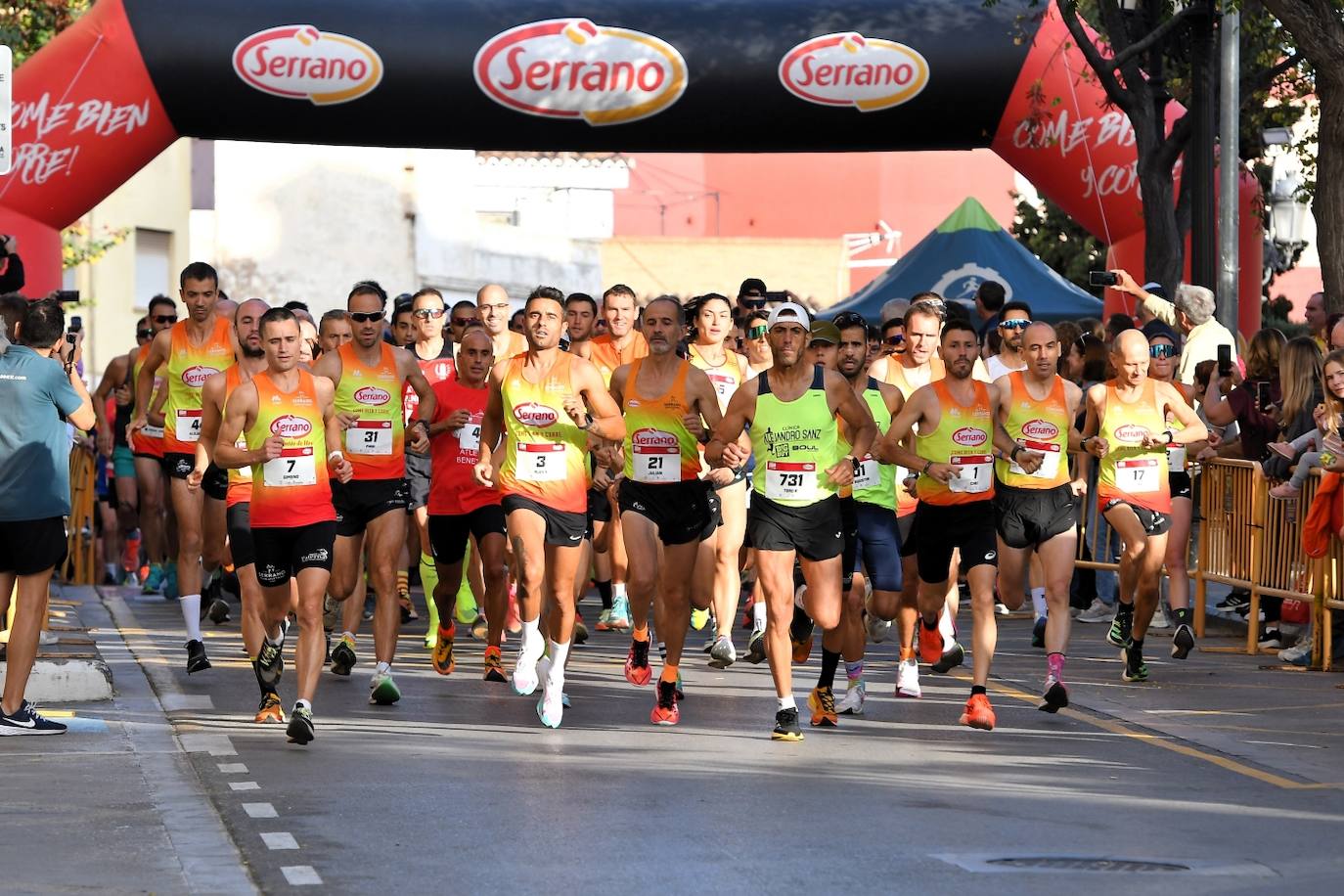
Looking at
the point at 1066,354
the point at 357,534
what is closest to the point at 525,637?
the point at 357,534

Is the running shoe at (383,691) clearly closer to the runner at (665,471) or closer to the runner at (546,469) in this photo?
the runner at (546,469)

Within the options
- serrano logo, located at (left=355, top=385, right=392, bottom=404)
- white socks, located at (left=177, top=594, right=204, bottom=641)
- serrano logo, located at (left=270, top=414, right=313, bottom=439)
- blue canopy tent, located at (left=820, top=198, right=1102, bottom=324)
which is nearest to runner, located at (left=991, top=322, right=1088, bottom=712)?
serrano logo, located at (left=355, top=385, right=392, bottom=404)

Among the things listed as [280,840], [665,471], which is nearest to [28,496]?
[665,471]

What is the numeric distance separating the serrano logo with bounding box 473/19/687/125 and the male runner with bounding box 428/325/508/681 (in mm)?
6232

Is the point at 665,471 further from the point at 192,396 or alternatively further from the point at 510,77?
the point at 510,77

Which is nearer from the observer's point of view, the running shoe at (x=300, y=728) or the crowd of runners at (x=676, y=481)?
the running shoe at (x=300, y=728)

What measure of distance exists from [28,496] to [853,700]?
13.0 feet

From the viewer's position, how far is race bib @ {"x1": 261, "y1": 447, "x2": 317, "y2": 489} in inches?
418

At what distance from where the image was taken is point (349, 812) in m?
8.48

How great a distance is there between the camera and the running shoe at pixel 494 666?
1267 cm

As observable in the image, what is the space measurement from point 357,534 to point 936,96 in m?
8.36

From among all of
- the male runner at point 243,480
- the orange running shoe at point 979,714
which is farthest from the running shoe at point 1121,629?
the male runner at point 243,480

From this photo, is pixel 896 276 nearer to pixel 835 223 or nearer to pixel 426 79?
pixel 426 79

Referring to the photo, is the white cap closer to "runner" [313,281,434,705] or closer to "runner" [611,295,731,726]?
"runner" [611,295,731,726]
